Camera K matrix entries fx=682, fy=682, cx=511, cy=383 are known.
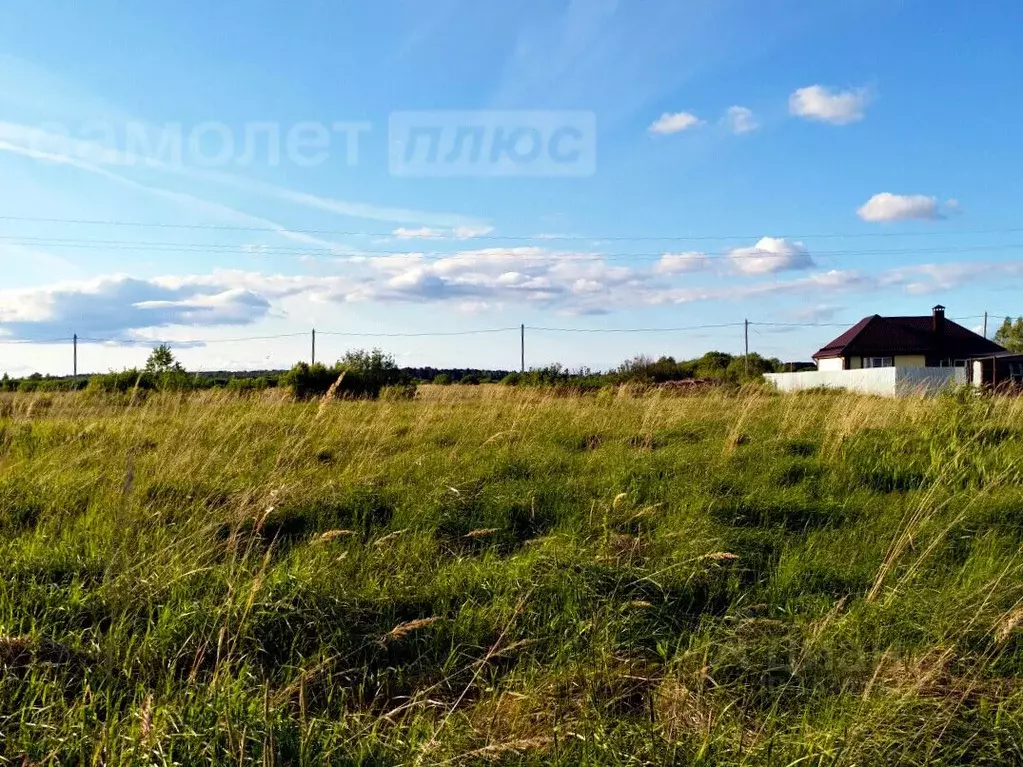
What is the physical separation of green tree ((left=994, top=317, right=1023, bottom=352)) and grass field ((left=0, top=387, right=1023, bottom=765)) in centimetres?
7439

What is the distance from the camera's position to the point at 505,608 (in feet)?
10.5

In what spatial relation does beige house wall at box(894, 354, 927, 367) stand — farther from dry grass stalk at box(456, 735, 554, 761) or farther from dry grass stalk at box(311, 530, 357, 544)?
dry grass stalk at box(456, 735, 554, 761)

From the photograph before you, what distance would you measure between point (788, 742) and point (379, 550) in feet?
7.92

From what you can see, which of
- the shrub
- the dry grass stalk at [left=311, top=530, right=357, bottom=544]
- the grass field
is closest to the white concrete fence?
the shrub

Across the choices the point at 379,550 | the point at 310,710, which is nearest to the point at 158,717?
the point at 310,710

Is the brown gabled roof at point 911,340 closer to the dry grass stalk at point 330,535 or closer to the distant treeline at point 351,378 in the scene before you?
the distant treeline at point 351,378

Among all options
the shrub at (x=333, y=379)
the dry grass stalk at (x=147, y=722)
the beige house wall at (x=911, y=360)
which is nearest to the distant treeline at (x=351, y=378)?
the shrub at (x=333, y=379)

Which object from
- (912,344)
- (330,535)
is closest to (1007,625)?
(330,535)

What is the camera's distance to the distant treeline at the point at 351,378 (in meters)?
10.5

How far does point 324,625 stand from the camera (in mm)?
3037

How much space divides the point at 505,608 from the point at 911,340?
48067 mm

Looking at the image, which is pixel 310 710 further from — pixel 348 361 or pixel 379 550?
pixel 348 361

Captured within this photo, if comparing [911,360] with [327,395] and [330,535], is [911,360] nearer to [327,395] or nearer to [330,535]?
[327,395]

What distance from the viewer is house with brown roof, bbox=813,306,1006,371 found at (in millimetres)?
43250
